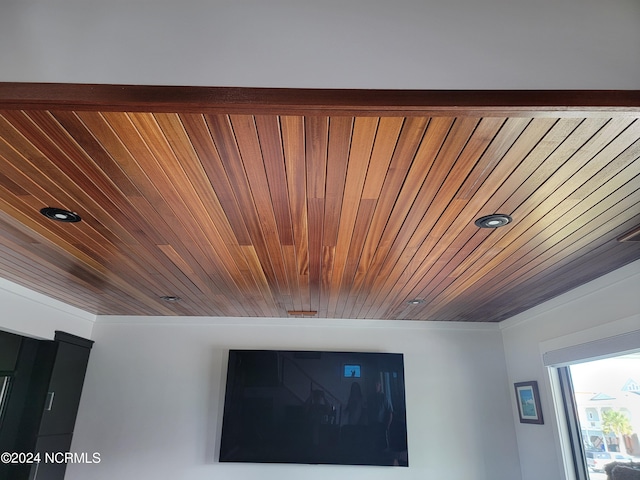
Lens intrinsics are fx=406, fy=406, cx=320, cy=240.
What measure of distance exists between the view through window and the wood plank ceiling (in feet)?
1.98

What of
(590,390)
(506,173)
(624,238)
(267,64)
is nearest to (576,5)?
(506,173)

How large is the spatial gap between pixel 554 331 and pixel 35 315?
4.05 metres

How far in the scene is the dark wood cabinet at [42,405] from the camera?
10.2ft

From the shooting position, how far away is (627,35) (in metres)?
1.07

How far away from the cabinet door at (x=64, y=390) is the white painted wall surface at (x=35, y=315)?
173mm

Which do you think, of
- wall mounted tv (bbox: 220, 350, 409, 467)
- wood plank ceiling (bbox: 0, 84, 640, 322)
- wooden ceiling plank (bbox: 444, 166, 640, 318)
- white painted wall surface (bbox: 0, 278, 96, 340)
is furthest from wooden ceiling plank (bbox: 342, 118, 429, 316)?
white painted wall surface (bbox: 0, 278, 96, 340)

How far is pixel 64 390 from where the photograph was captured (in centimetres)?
346

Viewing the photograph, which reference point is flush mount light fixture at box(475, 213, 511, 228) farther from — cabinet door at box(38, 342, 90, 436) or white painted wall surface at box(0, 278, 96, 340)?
cabinet door at box(38, 342, 90, 436)

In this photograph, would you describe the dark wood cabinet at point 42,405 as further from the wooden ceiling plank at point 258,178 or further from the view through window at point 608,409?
the view through window at point 608,409

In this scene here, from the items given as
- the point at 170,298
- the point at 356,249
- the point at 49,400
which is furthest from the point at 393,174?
the point at 49,400

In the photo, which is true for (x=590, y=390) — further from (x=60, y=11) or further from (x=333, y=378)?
(x=60, y=11)

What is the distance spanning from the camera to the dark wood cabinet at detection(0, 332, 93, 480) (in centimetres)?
312

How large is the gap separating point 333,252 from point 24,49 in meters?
1.50

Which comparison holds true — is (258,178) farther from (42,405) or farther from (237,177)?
(42,405)
